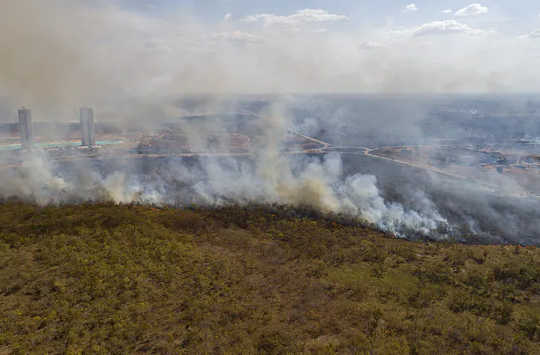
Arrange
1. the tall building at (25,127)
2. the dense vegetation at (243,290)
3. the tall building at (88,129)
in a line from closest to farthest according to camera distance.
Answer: the dense vegetation at (243,290), the tall building at (25,127), the tall building at (88,129)

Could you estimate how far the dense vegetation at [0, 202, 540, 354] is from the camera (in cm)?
1596

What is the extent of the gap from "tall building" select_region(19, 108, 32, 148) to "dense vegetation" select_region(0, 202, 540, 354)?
213 feet

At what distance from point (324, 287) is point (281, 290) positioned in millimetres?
3011

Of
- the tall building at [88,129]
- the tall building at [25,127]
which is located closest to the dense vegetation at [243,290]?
the tall building at [25,127]

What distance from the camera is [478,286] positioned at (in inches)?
928

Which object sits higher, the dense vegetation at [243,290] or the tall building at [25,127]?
the tall building at [25,127]

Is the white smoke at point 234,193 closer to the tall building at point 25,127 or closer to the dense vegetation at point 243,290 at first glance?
the dense vegetation at point 243,290

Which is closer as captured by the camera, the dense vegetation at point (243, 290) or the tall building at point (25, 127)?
the dense vegetation at point (243, 290)

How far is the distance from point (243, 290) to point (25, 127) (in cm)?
9306

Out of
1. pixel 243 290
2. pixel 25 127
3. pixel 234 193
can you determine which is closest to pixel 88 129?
pixel 25 127

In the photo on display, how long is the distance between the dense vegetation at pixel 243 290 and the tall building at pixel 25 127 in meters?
65.0

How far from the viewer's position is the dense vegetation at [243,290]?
15961 millimetres

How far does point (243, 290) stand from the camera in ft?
69.5

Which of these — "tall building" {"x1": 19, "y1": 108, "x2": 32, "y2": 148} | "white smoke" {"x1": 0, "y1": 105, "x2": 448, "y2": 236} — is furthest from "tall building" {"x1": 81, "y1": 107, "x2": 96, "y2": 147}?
"white smoke" {"x1": 0, "y1": 105, "x2": 448, "y2": 236}
